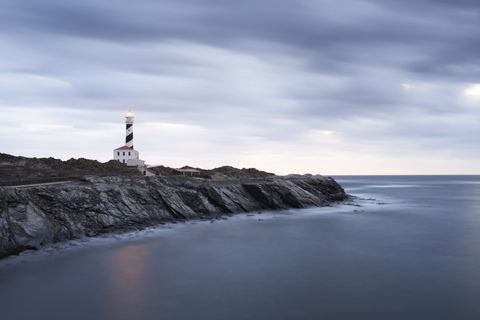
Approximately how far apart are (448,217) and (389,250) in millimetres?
23513

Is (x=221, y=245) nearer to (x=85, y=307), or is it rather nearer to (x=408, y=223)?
(x=85, y=307)

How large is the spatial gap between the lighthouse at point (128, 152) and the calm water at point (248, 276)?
1651 inches

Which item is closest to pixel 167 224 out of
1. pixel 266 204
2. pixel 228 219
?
pixel 228 219

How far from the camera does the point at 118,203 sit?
30484 mm

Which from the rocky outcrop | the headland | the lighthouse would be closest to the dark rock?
the headland

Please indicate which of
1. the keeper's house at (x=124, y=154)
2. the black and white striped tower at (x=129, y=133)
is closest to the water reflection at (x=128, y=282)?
the keeper's house at (x=124, y=154)

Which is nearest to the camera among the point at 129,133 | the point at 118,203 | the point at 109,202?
the point at 109,202

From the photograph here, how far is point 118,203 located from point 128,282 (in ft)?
47.9

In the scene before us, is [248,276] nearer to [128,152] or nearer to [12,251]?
[12,251]

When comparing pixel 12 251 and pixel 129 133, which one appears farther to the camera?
pixel 129 133

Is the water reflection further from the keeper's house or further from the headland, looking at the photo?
the keeper's house

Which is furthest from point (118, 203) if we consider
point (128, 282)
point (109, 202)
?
point (128, 282)

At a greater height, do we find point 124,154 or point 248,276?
point 124,154

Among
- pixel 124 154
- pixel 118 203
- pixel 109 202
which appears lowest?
pixel 118 203
